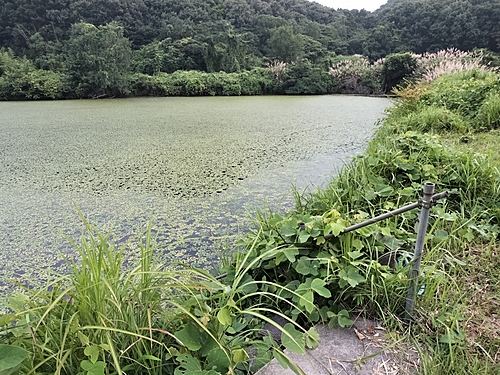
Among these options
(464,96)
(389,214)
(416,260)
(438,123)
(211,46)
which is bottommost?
(416,260)

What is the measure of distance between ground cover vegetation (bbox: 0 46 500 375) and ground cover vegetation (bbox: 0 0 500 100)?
11.5m

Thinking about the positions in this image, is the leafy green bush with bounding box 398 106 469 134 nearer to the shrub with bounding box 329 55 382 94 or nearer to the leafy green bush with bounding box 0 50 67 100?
the shrub with bounding box 329 55 382 94

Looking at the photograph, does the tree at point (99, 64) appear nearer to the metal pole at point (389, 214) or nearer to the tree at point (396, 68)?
the tree at point (396, 68)

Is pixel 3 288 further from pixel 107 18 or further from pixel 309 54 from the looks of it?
pixel 107 18

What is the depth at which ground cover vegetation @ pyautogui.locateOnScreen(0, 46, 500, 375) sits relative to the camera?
24.1 inches

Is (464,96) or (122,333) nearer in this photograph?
(122,333)

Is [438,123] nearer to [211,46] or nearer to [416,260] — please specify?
[416,260]

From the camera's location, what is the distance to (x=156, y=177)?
7.89 feet

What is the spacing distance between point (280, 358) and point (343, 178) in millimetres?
1086

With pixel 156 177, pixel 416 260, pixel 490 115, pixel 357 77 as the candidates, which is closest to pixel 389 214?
pixel 416 260

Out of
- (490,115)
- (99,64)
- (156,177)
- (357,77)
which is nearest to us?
(156,177)

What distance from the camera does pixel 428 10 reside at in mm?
16891

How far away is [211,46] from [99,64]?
537 cm

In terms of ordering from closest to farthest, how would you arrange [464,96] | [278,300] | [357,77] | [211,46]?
[278,300], [464,96], [357,77], [211,46]
